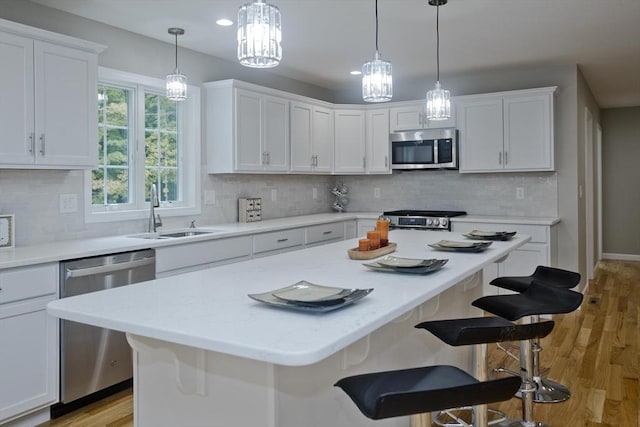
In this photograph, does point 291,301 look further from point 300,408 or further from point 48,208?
point 48,208

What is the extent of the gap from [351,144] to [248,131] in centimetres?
169

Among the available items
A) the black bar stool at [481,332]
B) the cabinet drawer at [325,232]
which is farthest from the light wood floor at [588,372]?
the cabinet drawer at [325,232]

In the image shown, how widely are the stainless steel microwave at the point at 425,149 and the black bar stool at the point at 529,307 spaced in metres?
2.88

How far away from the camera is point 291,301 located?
4.94 feet

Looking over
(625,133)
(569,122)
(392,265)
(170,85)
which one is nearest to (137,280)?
(170,85)

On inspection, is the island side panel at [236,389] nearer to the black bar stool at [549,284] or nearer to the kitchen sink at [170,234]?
the black bar stool at [549,284]

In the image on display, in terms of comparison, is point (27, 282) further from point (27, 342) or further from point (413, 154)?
point (413, 154)

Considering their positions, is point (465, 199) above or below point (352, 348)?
above

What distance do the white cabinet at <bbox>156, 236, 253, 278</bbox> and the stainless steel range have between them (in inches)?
75.3

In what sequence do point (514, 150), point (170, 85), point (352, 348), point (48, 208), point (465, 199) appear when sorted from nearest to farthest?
point (352, 348)
point (48, 208)
point (170, 85)
point (514, 150)
point (465, 199)

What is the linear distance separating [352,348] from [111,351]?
1.86m

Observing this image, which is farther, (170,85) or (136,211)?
(136,211)

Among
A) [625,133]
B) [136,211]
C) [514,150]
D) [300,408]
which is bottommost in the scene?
[300,408]

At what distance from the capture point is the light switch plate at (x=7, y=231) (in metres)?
2.98
